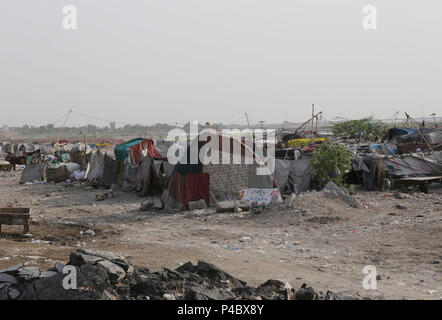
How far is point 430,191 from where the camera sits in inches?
521

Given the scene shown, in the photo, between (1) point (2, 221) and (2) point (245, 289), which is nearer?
(2) point (245, 289)

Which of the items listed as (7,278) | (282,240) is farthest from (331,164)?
(7,278)

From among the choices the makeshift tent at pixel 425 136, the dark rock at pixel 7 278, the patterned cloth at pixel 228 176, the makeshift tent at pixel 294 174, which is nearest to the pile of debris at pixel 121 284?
the dark rock at pixel 7 278

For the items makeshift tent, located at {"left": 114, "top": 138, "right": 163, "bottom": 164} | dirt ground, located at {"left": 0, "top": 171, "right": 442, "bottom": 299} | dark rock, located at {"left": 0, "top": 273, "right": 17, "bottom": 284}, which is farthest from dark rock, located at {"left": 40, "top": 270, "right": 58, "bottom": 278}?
makeshift tent, located at {"left": 114, "top": 138, "right": 163, "bottom": 164}

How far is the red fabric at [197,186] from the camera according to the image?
459 inches

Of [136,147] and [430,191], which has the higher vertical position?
[136,147]

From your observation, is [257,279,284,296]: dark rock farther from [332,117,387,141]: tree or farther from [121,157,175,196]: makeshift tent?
[332,117,387,141]: tree

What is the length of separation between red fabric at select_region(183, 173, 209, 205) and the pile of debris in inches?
240

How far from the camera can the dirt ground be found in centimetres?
606

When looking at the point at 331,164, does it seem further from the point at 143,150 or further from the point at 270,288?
the point at 270,288

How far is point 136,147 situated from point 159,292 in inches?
458

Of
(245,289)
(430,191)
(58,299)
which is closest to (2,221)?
(58,299)
